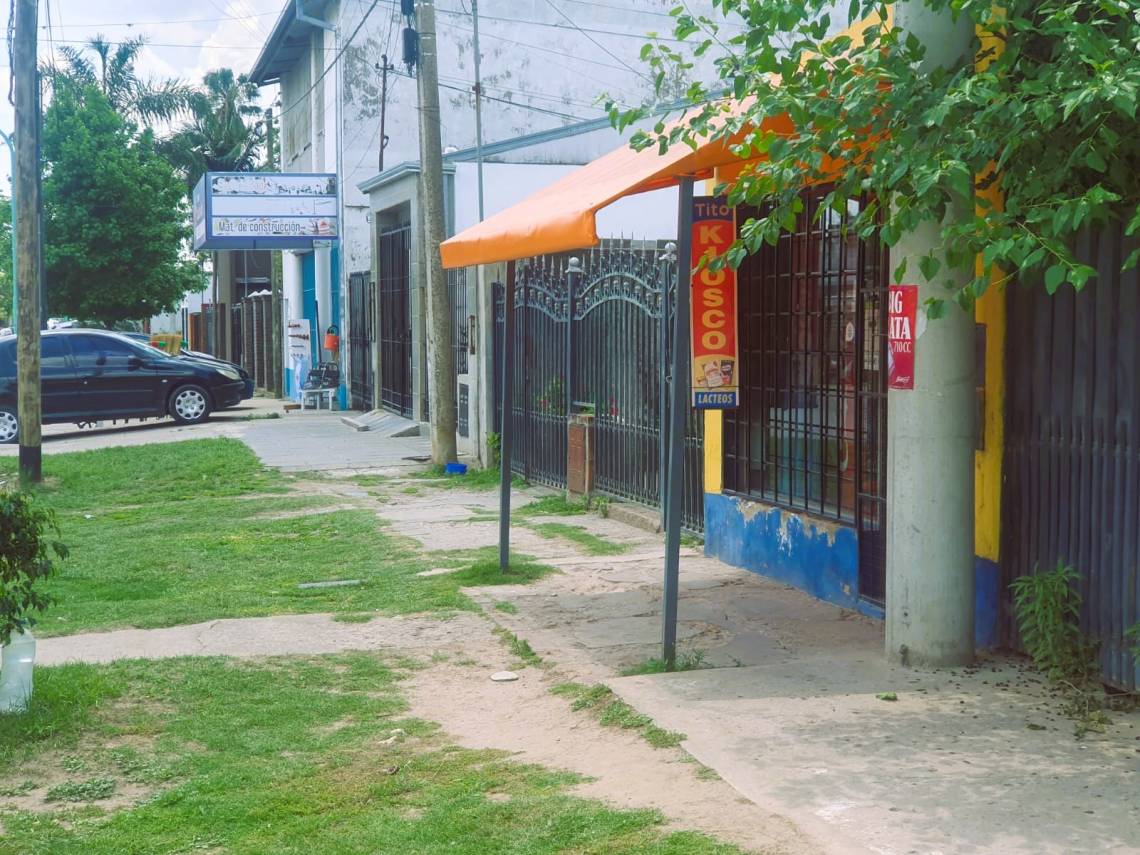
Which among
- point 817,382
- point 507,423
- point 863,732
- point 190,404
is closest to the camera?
point 863,732

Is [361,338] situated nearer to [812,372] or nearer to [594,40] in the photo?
[594,40]

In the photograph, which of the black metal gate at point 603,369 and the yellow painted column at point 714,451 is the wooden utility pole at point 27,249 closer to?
the black metal gate at point 603,369

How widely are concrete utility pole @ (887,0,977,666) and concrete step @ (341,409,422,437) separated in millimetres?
14400

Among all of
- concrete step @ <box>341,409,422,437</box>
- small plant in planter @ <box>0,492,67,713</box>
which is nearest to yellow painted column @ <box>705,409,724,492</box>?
small plant in planter @ <box>0,492,67,713</box>

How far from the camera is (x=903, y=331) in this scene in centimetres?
604

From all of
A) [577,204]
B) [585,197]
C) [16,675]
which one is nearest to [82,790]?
[16,675]

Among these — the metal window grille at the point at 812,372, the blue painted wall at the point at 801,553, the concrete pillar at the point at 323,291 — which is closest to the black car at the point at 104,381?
the concrete pillar at the point at 323,291

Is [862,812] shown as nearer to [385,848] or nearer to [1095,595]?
[385,848]

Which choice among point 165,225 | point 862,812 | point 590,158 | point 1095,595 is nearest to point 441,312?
point 590,158

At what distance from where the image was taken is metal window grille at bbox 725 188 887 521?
7590mm

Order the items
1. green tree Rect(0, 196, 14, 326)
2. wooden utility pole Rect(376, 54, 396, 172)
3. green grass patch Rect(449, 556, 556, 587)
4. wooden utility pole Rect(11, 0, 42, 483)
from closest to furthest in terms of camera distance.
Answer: green grass patch Rect(449, 556, 556, 587), wooden utility pole Rect(11, 0, 42, 483), wooden utility pole Rect(376, 54, 396, 172), green tree Rect(0, 196, 14, 326)

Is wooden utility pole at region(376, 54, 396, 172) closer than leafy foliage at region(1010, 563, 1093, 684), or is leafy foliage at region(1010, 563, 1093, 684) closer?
leafy foliage at region(1010, 563, 1093, 684)

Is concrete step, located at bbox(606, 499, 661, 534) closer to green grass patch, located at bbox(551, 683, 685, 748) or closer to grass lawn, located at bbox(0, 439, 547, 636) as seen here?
grass lawn, located at bbox(0, 439, 547, 636)

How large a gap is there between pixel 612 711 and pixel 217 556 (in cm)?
554
